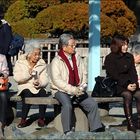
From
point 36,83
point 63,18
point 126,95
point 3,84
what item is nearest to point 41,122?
point 36,83

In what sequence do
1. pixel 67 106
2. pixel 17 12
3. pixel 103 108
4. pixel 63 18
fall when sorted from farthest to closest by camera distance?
pixel 17 12
pixel 63 18
pixel 103 108
pixel 67 106

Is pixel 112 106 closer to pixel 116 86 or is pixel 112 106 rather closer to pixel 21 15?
pixel 116 86

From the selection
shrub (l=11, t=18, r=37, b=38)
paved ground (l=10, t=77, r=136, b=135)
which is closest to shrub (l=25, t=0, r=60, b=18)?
shrub (l=11, t=18, r=37, b=38)

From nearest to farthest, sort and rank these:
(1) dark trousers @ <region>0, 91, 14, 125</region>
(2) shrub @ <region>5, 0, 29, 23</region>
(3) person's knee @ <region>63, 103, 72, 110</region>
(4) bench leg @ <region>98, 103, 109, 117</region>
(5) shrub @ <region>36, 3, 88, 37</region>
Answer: (3) person's knee @ <region>63, 103, 72, 110</region>
(1) dark trousers @ <region>0, 91, 14, 125</region>
(4) bench leg @ <region>98, 103, 109, 117</region>
(5) shrub @ <region>36, 3, 88, 37</region>
(2) shrub @ <region>5, 0, 29, 23</region>

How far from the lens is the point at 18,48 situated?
342 inches

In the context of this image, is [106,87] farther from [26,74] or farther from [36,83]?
[26,74]

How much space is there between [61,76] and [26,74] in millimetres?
697

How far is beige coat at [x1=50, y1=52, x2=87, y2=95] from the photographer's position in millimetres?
7414

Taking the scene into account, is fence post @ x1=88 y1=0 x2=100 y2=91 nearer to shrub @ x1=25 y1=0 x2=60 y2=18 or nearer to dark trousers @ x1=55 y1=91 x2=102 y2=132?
dark trousers @ x1=55 y1=91 x2=102 y2=132

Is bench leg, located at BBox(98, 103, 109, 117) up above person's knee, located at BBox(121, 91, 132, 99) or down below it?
below

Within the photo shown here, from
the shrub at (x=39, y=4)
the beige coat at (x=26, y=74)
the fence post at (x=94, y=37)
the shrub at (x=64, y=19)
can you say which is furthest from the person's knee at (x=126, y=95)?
the shrub at (x=39, y=4)

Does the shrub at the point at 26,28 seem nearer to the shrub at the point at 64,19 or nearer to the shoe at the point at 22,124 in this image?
the shrub at the point at 64,19

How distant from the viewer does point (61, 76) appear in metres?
7.54

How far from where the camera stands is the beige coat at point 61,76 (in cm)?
741
